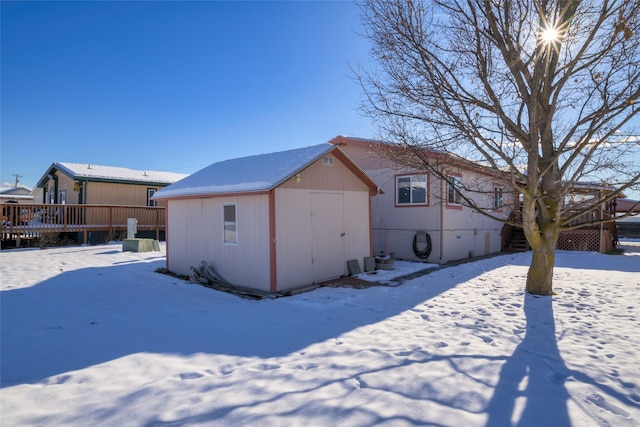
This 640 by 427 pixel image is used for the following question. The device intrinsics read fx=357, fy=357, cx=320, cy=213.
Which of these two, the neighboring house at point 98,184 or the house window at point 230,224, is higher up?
the neighboring house at point 98,184

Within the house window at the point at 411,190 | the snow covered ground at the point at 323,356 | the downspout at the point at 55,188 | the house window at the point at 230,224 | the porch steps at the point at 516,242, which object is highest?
the downspout at the point at 55,188

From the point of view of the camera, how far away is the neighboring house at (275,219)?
800cm

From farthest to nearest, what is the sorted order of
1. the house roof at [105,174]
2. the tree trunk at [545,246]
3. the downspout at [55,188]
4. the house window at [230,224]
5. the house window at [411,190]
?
1. the downspout at [55,188]
2. the house roof at [105,174]
3. the house window at [411,190]
4. the house window at [230,224]
5. the tree trunk at [545,246]

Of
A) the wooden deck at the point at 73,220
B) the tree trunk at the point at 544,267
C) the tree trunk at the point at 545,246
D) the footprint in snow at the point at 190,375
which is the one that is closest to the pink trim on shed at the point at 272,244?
the footprint in snow at the point at 190,375

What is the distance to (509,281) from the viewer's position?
350 inches

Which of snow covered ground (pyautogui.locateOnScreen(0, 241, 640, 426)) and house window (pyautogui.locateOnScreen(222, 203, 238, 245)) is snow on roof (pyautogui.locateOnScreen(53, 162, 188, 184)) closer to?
snow covered ground (pyautogui.locateOnScreen(0, 241, 640, 426))

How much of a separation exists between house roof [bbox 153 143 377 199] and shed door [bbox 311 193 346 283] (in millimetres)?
994

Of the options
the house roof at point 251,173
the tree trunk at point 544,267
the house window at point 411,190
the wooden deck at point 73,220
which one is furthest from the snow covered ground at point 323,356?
the wooden deck at point 73,220

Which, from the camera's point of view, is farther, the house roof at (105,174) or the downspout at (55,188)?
the downspout at (55,188)

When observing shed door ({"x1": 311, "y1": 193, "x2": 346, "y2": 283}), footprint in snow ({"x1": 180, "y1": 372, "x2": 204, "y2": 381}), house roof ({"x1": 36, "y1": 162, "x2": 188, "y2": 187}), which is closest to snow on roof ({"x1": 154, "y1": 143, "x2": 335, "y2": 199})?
shed door ({"x1": 311, "y1": 193, "x2": 346, "y2": 283})

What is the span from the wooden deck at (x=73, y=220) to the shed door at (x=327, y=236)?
44.8 ft

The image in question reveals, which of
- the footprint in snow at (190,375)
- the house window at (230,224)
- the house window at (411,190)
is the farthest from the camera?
the house window at (411,190)

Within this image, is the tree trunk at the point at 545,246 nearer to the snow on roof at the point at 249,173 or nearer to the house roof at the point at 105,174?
the snow on roof at the point at 249,173

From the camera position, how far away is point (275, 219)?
787 cm
